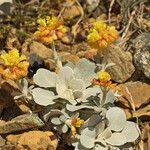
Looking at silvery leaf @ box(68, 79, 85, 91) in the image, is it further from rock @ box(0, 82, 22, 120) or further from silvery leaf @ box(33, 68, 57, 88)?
rock @ box(0, 82, 22, 120)

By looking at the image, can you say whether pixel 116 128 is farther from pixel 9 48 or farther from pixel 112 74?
pixel 9 48

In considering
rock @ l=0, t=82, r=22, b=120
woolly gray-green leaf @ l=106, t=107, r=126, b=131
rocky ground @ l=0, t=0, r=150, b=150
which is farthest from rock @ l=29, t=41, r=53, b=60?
woolly gray-green leaf @ l=106, t=107, r=126, b=131

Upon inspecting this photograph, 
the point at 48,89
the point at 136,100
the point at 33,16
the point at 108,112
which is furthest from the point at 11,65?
the point at 33,16

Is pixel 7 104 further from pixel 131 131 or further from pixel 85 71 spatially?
pixel 131 131

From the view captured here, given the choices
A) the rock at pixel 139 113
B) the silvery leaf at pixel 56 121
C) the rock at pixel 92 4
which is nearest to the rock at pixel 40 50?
the rock at pixel 92 4

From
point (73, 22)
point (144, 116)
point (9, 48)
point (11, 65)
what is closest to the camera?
point (11, 65)

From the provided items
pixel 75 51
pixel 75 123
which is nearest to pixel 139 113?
pixel 75 123
